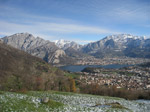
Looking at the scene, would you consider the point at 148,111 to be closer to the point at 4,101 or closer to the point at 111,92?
the point at 4,101

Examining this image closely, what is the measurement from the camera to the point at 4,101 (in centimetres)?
1647

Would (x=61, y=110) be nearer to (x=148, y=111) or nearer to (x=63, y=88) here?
(x=148, y=111)

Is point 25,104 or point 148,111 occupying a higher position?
point 25,104

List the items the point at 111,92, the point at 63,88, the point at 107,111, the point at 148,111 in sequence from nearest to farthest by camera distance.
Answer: the point at 107,111 < the point at 148,111 < the point at 111,92 < the point at 63,88

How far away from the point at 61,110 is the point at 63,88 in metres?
53.1

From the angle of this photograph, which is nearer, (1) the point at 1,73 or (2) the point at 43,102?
(2) the point at 43,102

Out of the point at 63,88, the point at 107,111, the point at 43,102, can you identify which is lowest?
the point at 63,88

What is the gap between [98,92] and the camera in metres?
58.7

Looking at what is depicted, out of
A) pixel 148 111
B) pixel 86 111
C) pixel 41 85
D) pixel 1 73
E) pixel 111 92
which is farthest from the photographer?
pixel 1 73

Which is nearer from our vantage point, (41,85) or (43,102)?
(43,102)

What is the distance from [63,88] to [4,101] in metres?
54.2

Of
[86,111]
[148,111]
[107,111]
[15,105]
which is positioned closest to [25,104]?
[15,105]

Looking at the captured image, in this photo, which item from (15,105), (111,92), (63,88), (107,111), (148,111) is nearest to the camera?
(15,105)

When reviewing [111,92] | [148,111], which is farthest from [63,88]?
[148,111]
